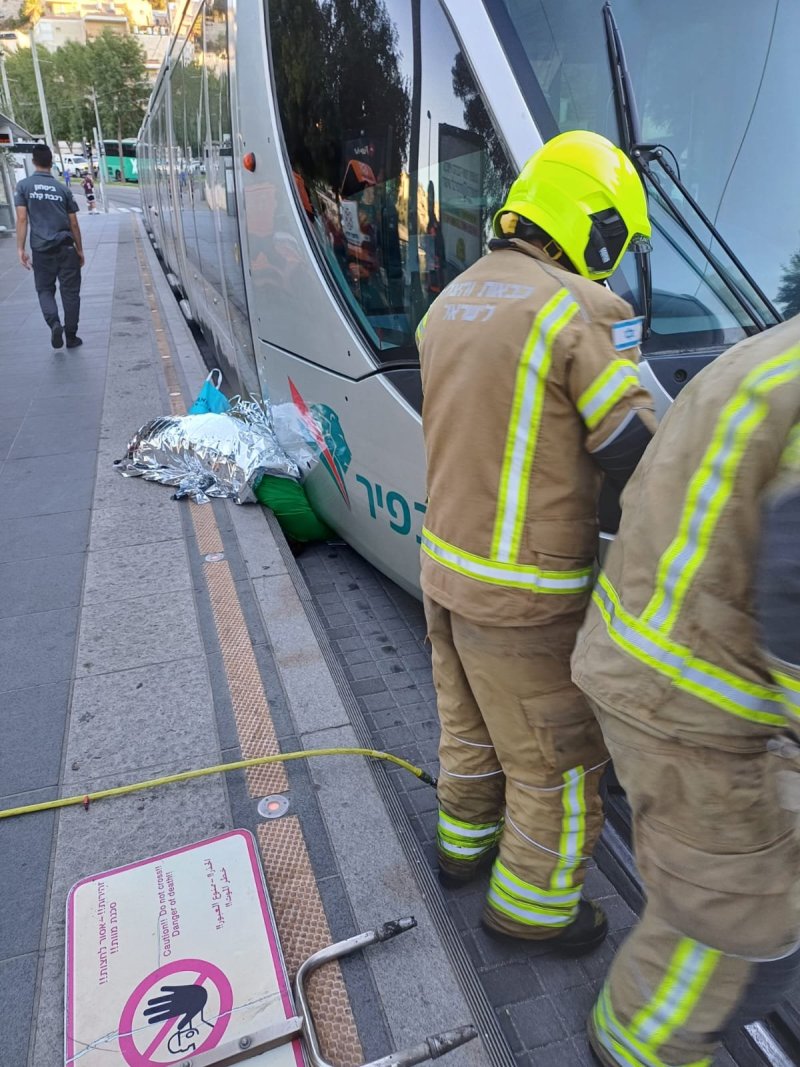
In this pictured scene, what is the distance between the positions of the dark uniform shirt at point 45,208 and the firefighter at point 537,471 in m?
7.31

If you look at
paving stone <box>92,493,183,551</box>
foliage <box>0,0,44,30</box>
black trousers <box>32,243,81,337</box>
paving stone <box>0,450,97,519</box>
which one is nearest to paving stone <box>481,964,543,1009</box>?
paving stone <box>92,493,183,551</box>

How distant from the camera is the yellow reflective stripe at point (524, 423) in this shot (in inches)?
65.2

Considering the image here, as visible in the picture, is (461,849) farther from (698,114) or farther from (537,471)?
(698,114)

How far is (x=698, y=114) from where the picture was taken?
2.45 metres

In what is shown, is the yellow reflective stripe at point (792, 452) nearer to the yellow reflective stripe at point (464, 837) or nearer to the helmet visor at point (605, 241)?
the helmet visor at point (605, 241)

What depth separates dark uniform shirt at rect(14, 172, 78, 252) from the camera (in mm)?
7645

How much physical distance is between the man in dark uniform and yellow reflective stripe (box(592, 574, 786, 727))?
8107mm

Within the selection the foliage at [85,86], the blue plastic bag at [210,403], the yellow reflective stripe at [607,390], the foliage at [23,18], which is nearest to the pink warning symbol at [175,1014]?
the yellow reflective stripe at [607,390]

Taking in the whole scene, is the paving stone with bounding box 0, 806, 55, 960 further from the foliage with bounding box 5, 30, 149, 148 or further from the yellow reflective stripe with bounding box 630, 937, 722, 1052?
the foliage with bounding box 5, 30, 149, 148

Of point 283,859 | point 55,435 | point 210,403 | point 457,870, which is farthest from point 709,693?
point 55,435

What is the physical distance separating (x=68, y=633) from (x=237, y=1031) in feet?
6.82

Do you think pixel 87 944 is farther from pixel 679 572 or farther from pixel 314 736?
pixel 679 572

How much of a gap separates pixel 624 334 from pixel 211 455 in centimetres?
348

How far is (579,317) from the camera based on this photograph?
64.7 inches
